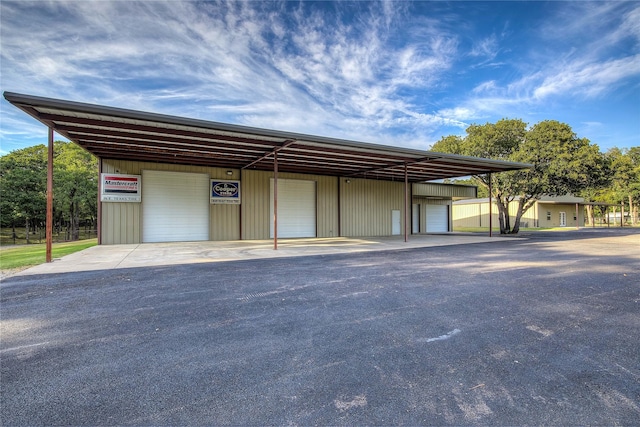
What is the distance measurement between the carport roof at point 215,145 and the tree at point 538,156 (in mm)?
4815

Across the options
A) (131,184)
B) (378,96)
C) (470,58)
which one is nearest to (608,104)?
(470,58)

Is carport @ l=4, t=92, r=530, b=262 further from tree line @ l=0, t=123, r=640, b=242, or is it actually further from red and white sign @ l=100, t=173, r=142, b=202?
tree line @ l=0, t=123, r=640, b=242

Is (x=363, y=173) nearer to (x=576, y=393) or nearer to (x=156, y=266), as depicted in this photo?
(x=156, y=266)

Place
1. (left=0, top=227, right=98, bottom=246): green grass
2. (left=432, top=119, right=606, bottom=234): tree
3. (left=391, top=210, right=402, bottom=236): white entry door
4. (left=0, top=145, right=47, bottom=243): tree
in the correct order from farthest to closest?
(left=0, top=227, right=98, bottom=246): green grass
(left=0, top=145, right=47, bottom=243): tree
(left=391, top=210, right=402, bottom=236): white entry door
(left=432, top=119, right=606, bottom=234): tree

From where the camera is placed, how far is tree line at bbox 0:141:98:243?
24578mm

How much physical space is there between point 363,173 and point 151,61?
11607 millimetres

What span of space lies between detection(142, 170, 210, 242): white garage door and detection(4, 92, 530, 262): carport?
82 centimetres

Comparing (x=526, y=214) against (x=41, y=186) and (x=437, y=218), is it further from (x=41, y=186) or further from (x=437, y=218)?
(x=41, y=186)

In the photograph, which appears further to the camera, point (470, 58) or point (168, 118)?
point (470, 58)

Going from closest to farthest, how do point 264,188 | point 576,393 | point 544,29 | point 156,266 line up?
point 576,393 < point 156,266 < point 544,29 < point 264,188

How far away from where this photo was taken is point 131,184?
42.8 ft

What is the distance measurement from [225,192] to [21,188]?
24077 millimetres

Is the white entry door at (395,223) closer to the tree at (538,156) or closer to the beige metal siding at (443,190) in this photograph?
the beige metal siding at (443,190)

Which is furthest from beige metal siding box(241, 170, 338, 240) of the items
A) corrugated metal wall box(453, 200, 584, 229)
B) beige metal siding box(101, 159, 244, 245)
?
corrugated metal wall box(453, 200, 584, 229)
